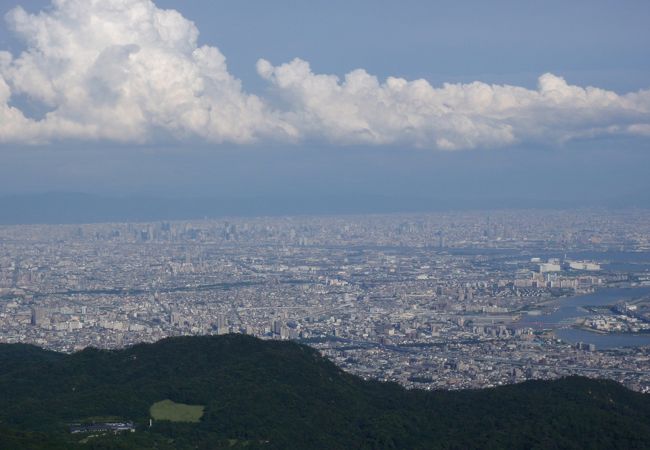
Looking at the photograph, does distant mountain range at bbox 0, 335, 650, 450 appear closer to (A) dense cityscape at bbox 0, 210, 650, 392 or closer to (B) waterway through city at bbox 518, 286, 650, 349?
(A) dense cityscape at bbox 0, 210, 650, 392

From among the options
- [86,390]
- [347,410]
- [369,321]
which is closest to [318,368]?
[347,410]

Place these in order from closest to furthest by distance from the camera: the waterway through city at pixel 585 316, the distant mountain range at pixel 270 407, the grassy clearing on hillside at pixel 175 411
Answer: the distant mountain range at pixel 270 407
the grassy clearing on hillside at pixel 175 411
the waterway through city at pixel 585 316

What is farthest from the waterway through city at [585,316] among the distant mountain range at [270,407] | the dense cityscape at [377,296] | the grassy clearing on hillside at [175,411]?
the grassy clearing on hillside at [175,411]

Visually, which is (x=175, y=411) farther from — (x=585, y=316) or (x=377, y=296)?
(x=377, y=296)

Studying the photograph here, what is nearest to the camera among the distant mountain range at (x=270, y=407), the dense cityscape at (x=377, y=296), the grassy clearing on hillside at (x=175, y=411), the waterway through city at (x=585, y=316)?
the distant mountain range at (x=270, y=407)

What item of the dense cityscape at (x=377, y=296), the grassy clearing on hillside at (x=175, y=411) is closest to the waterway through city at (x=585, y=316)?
the dense cityscape at (x=377, y=296)

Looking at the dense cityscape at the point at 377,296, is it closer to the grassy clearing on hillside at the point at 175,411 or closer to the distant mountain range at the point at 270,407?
the distant mountain range at the point at 270,407

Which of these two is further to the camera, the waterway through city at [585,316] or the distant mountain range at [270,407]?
the waterway through city at [585,316]
